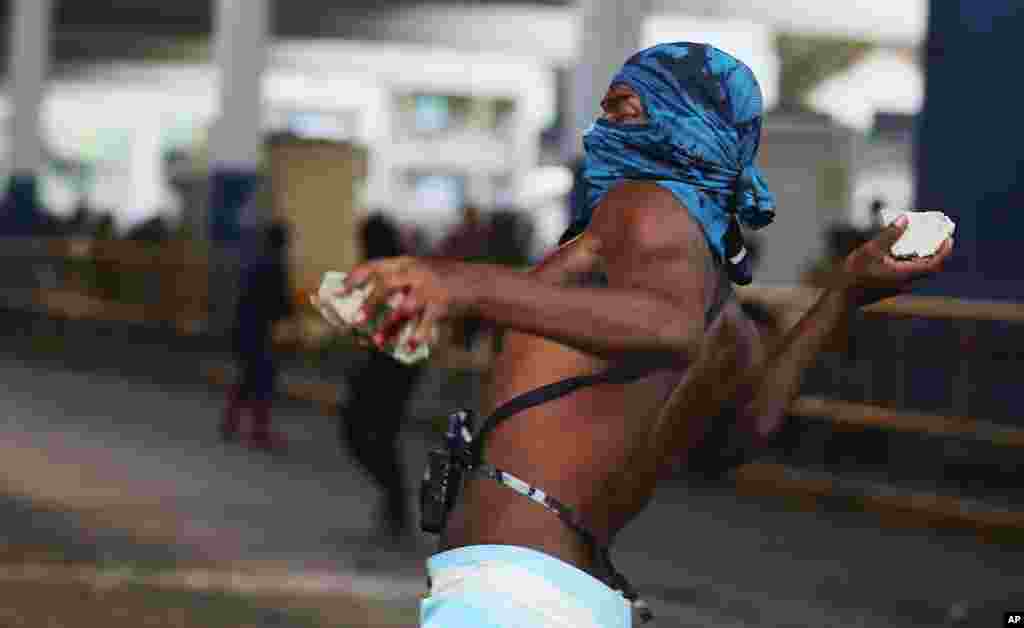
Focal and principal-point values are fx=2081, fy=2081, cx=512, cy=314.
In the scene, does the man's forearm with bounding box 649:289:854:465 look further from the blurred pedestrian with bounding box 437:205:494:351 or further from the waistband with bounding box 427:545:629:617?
the blurred pedestrian with bounding box 437:205:494:351

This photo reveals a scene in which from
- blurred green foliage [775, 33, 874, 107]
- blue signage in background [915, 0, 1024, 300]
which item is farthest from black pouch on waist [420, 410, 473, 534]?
blurred green foliage [775, 33, 874, 107]

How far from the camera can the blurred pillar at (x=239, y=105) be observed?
27125 millimetres

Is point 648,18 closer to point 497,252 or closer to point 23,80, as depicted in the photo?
point 23,80

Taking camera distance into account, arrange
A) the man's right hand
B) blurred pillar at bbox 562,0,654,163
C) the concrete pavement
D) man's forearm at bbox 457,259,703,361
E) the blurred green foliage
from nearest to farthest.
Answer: man's forearm at bbox 457,259,703,361, the man's right hand, the concrete pavement, blurred pillar at bbox 562,0,654,163, the blurred green foliage

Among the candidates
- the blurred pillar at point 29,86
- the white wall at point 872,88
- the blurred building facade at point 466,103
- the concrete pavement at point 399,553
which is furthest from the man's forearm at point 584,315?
the blurred pillar at point 29,86

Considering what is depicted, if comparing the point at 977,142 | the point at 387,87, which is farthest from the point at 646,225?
the point at 387,87

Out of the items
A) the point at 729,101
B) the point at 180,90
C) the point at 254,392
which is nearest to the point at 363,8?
the point at 180,90

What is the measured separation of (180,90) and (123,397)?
160 ft

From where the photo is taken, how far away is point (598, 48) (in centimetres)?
1980

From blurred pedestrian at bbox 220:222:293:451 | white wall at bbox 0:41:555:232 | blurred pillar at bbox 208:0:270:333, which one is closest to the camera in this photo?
blurred pedestrian at bbox 220:222:293:451

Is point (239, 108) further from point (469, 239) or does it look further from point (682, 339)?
point (682, 339)

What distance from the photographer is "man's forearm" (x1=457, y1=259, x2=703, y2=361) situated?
259 centimetres

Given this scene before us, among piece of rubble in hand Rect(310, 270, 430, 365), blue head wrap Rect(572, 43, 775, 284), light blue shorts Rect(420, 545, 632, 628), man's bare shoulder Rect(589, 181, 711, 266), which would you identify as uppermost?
A: blue head wrap Rect(572, 43, 775, 284)

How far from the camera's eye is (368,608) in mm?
8734
